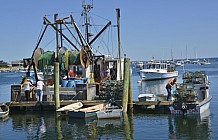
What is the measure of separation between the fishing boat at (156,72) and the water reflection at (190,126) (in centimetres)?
3881

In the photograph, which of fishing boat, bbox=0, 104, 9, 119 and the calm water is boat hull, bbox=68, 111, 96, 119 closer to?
the calm water

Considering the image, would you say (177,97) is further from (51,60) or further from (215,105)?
(51,60)

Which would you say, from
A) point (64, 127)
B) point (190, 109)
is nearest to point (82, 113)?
point (64, 127)

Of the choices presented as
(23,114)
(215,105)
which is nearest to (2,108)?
(23,114)

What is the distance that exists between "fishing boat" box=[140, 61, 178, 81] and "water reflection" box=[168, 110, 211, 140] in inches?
1528

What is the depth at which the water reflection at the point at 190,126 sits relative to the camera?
19659 mm

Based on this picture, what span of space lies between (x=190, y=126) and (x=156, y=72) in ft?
142

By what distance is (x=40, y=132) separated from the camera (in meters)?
21.6

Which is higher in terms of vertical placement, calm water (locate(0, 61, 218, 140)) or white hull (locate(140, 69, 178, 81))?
white hull (locate(140, 69, 178, 81))

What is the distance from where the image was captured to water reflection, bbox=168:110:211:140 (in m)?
19.7

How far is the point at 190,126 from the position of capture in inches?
866

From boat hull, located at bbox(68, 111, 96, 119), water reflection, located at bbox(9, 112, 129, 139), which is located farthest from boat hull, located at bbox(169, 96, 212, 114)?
boat hull, located at bbox(68, 111, 96, 119)

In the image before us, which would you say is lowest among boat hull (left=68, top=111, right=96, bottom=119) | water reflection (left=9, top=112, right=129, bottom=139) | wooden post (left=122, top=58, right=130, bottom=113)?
water reflection (left=9, top=112, right=129, bottom=139)

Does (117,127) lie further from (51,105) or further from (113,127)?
(51,105)
